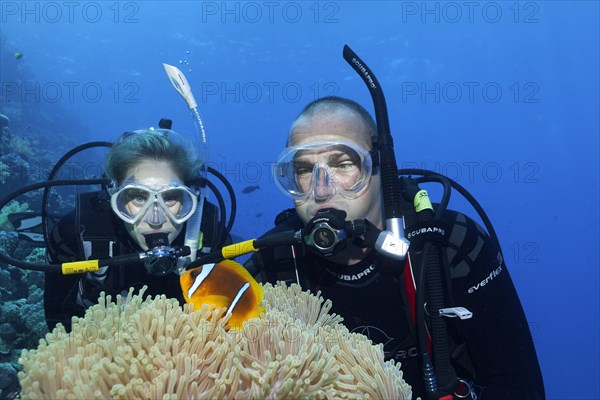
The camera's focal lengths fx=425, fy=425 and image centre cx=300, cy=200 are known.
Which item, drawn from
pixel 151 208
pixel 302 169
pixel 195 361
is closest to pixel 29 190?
pixel 151 208

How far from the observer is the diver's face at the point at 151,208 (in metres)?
3.24

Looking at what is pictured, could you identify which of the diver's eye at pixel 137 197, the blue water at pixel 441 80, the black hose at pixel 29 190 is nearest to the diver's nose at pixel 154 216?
the diver's eye at pixel 137 197

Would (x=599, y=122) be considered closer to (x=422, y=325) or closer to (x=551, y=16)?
(x=551, y=16)

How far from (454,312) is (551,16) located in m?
36.8

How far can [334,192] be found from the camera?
98.8 inches

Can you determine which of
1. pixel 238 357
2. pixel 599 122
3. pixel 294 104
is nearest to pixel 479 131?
pixel 599 122

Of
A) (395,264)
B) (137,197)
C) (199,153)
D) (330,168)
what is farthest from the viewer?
(199,153)

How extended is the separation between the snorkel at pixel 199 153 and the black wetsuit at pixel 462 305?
0.88m

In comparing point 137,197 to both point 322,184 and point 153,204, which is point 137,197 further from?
point 322,184

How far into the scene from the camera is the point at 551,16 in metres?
31.2

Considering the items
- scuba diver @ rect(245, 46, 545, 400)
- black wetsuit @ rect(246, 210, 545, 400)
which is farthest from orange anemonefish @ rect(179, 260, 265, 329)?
black wetsuit @ rect(246, 210, 545, 400)

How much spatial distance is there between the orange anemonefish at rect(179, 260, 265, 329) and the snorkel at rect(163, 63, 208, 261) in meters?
1.54

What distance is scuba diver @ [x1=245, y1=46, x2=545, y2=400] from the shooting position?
2.26 metres

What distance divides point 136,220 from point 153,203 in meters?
0.18
